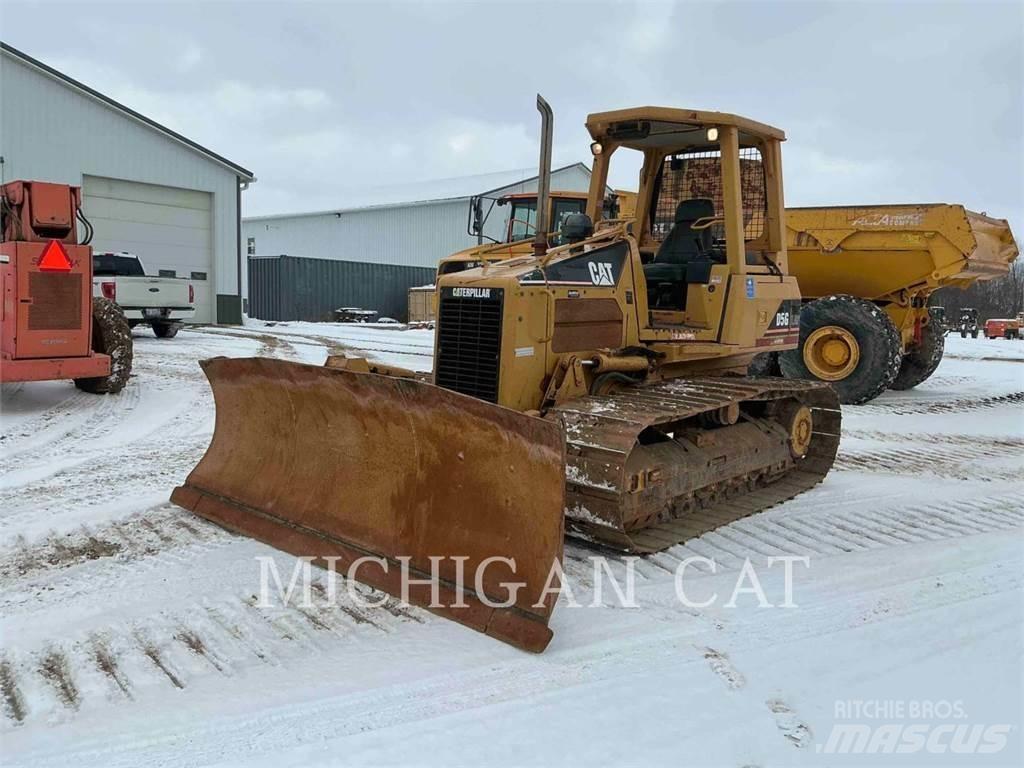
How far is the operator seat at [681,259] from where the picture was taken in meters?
5.85

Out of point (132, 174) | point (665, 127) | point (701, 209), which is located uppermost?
point (132, 174)

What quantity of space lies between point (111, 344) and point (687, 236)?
20.8ft

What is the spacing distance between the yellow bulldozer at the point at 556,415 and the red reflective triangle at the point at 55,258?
3.92 m

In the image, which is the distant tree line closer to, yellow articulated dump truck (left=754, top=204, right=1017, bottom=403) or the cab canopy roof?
yellow articulated dump truck (left=754, top=204, right=1017, bottom=403)

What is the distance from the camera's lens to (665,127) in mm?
5680

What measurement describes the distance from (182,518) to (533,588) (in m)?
2.52

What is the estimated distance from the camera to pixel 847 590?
412 cm

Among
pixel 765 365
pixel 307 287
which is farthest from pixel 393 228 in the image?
pixel 765 365

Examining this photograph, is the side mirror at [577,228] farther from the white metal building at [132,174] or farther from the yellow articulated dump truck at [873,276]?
the white metal building at [132,174]

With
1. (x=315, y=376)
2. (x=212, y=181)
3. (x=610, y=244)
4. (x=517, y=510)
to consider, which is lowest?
(x=517, y=510)

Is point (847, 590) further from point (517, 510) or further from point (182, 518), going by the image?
point (182, 518)

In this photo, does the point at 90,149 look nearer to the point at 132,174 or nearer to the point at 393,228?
the point at 132,174

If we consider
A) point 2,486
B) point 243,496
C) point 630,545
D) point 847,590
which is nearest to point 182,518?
point 243,496

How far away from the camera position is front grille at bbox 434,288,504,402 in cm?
474
